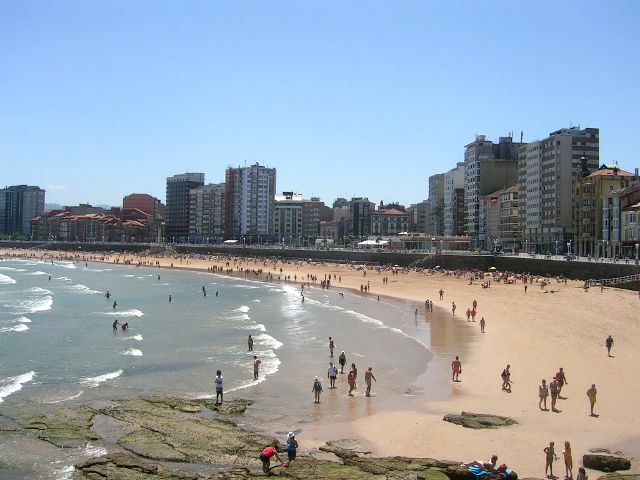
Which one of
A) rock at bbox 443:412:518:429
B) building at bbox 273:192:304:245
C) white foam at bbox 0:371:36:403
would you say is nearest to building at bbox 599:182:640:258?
rock at bbox 443:412:518:429

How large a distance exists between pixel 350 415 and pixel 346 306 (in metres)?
29.6

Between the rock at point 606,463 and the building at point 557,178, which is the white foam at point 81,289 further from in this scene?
the building at point 557,178

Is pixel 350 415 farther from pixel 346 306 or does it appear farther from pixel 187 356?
pixel 346 306

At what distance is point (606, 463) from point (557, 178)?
7840 centimetres

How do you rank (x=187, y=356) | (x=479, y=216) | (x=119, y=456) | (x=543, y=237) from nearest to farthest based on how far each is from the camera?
(x=119, y=456) → (x=187, y=356) → (x=543, y=237) → (x=479, y=216)

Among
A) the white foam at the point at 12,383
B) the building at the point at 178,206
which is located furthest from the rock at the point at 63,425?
the building at the point at 178,206

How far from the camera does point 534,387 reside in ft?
71.8

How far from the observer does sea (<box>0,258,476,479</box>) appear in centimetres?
2077

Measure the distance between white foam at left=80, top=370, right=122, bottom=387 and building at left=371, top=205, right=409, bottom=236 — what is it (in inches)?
5581

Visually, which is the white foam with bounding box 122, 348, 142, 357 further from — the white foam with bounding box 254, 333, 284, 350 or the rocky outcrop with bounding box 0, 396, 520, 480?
the rocky outcrop with bounding box 0, 396, 520, 480

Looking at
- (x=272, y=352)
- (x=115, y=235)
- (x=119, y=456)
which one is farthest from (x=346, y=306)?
(x=115, y=235)

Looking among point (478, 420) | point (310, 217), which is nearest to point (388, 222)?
point (310, 217)

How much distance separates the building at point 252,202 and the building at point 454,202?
44.2 m

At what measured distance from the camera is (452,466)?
13938 mm
